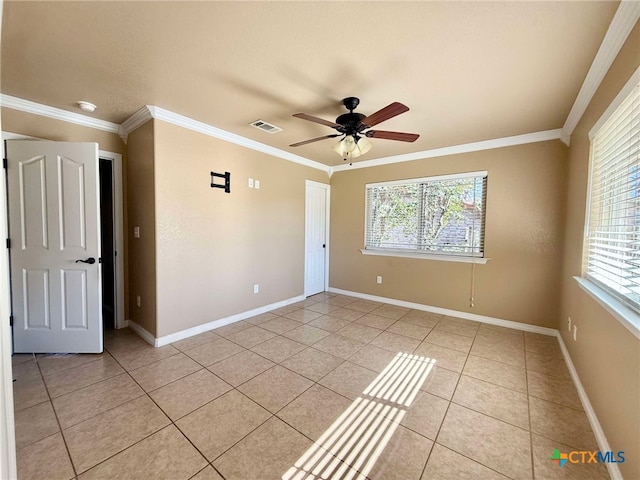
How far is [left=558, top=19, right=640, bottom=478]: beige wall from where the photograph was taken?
135 cm

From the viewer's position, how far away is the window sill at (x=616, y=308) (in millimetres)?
1345

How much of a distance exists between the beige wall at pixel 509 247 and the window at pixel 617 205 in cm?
105

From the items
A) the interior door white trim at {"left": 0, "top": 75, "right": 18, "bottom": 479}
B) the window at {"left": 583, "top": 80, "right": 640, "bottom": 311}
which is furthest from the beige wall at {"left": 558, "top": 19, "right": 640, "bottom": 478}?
the interior door white trim at {"left": 0, "top": 75, "right": 18, "bottom": 479}

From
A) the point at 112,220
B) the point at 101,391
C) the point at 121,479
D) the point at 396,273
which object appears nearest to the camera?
the point at 121,479

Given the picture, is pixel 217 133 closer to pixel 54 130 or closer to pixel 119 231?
pixel 54 130

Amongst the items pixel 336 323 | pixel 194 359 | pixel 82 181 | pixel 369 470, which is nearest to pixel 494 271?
pixel 336 323

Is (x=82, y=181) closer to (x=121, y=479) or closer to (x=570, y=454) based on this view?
(x=121, y=479)

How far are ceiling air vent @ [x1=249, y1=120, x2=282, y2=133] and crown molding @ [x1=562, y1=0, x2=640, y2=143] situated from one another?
274 centimetres

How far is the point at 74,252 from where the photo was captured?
273cm

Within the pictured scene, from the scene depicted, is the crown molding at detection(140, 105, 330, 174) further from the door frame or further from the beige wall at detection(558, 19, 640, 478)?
the beige wall at detection(558, 19, 640, 478)

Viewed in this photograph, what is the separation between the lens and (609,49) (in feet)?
5.57

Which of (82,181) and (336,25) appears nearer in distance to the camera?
(336,25)

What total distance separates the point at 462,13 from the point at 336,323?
328 cm

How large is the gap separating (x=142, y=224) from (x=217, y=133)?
1.38 meters
